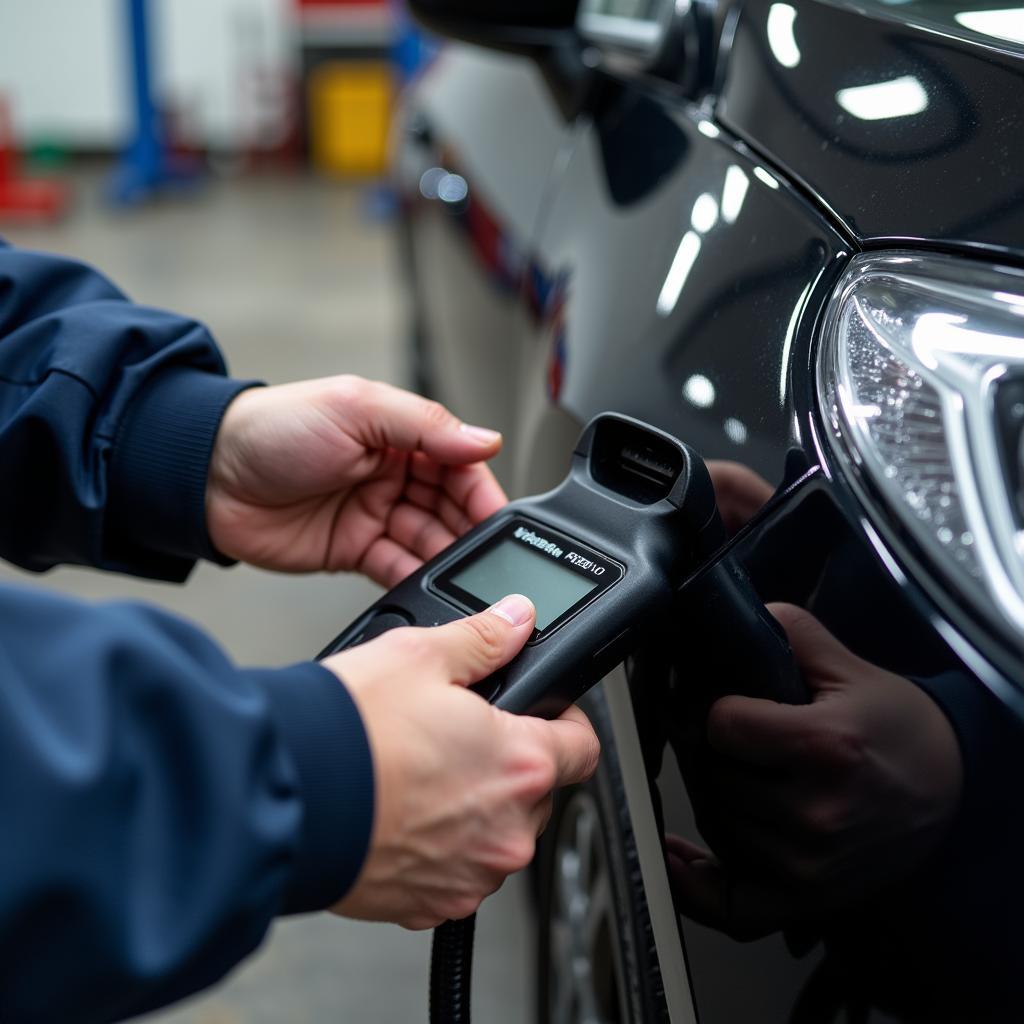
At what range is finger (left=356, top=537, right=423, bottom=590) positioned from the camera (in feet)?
3.27

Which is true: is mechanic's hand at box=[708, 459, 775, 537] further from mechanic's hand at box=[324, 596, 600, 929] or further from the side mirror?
the side mirror

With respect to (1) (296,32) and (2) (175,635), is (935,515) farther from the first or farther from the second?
(1) (296,32)

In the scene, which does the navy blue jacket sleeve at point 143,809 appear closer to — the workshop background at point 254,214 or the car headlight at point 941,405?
the car headlight at point 941,405

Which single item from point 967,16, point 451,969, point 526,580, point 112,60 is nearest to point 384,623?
point 526,580

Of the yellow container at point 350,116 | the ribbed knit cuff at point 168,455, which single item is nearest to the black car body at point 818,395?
the ribbed knit cuff at point 168,455

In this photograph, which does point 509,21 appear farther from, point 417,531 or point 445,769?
point 445,769

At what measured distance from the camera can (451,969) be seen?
2.33 ft

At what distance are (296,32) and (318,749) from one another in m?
6.23

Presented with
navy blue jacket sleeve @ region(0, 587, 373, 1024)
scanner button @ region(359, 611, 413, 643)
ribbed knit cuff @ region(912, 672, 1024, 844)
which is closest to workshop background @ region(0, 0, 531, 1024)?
scanner button @ region(359, 611, 413, 643)

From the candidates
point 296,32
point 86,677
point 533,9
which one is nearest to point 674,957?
point 86,677

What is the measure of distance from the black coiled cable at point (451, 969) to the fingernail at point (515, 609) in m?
0.18

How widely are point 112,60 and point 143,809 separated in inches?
253

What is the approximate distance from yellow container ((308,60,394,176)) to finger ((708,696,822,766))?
581 centimetres

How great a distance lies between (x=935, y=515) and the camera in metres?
0.50
